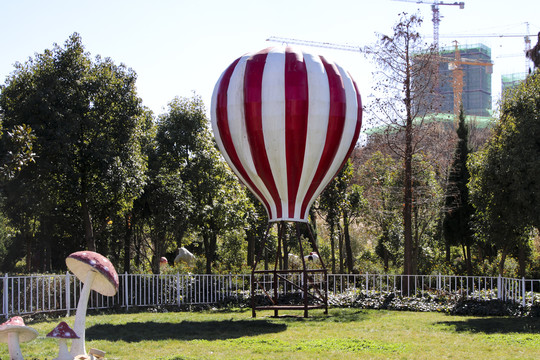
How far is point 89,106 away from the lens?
1939 cm

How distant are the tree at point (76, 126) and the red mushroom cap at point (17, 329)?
9922mm

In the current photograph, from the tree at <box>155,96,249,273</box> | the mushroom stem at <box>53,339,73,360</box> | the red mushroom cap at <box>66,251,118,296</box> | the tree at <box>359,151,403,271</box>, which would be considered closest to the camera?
the mushroom stem at <box>53,339,73,360</box>

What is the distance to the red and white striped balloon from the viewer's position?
51.7ft

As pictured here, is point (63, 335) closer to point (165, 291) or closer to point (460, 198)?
point (165, 291)

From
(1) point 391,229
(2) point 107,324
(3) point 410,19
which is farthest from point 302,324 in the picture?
(1) point 391,229

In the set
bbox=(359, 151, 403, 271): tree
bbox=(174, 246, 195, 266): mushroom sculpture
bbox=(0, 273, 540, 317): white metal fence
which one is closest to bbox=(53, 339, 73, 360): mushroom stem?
bbox=(0, 273, 540, 317): white metal fence

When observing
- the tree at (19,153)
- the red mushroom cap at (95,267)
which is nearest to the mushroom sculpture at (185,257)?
the tree at (19,153)

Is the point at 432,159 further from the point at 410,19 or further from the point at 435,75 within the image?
the point at 410,19

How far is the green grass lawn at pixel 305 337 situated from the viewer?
35.8 feet

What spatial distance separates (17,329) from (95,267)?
1.49m

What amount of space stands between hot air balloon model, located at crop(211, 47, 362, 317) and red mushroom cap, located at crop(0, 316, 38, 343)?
841cm

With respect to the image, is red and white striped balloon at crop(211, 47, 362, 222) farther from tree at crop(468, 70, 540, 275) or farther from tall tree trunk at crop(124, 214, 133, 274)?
tall tree trunk at crop(124, 214, 133, 274)

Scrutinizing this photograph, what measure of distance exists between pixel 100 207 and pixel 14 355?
48.5 ft

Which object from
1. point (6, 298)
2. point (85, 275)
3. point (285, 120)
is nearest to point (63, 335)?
point (85, 275)
